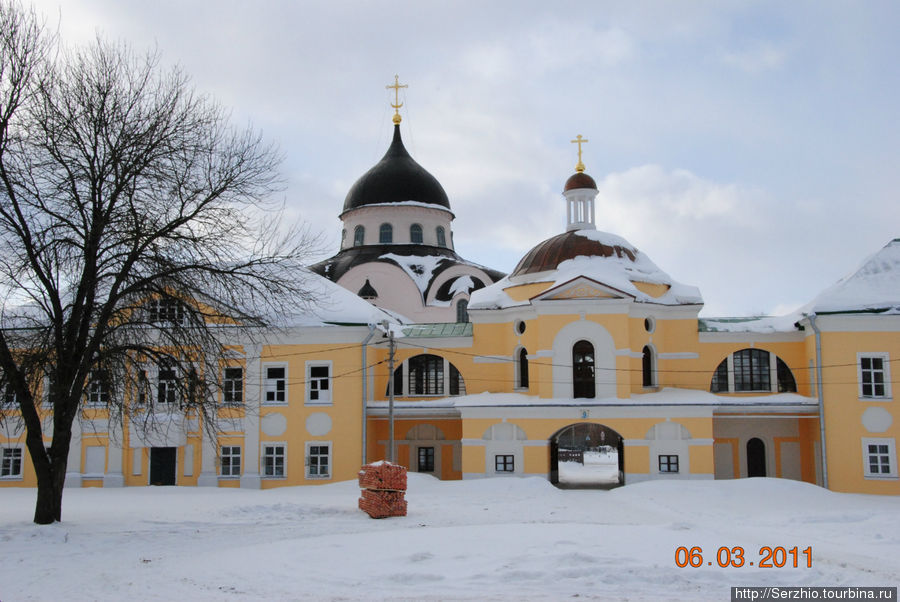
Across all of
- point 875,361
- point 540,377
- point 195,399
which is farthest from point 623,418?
point 195,399

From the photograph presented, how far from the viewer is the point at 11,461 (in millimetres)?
29250

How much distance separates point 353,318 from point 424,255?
13.0m

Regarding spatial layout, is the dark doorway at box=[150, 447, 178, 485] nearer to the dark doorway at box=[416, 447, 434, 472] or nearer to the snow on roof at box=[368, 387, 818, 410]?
the snow on roof at box=[368, 387, 818, 410]

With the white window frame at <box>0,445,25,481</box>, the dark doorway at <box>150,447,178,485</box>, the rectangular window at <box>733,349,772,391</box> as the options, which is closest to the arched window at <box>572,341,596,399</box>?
the rectangular window at <box>733,349,772,391</box>

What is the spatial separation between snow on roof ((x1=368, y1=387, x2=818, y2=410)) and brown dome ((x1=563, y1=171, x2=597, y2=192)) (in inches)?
359

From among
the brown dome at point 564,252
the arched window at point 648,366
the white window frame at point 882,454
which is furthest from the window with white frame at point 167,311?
the white window frame at point 882,454

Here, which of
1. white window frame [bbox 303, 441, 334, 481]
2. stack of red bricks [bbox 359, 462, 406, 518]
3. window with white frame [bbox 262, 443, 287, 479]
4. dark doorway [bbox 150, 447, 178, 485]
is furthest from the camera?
dark doorway [bbox 150, 447, 178, 485]

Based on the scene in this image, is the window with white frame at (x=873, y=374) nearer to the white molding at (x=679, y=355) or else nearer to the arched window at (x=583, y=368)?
the white molding at (x=679, y=355)

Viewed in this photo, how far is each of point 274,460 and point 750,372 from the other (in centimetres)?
1628

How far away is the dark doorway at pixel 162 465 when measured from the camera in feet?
94.5

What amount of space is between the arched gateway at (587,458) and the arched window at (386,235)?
41.3 feet

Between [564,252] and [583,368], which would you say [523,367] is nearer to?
[583,368]

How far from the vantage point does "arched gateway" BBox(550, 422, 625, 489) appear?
2951cm

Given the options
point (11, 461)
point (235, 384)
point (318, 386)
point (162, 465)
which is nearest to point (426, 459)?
point (318, 386)
